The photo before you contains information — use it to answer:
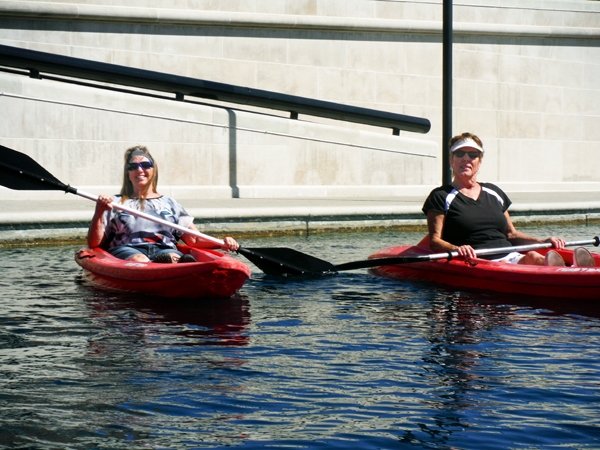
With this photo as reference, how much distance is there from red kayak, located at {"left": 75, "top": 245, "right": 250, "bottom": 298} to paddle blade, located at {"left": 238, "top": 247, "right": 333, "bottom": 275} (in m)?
0.75

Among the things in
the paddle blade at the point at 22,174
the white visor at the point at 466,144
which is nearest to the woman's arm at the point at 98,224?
the paddle blade at the point at 22,174

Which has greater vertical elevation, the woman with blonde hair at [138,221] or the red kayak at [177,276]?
the woman with blonde hair at [138,221]

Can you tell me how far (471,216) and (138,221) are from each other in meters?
2.79

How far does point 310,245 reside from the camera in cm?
990

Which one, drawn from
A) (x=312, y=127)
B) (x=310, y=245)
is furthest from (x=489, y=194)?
(x=312, y=127)

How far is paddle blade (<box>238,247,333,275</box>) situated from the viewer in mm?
7426

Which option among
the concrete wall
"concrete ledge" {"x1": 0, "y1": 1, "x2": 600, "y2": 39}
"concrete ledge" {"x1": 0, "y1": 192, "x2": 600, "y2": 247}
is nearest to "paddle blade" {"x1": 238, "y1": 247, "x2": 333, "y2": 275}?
"concrete ledge" {"x1": 0, "y1": 192, "x2": 600, "y2": 247}

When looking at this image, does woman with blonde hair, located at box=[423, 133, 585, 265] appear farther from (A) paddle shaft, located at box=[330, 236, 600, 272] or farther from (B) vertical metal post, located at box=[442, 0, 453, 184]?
(B) vertical metal post, located at box=[442, 0, 453, 184]

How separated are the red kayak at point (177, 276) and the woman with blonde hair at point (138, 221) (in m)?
0.20

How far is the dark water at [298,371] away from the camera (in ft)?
10.7

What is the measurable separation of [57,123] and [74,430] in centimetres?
1027

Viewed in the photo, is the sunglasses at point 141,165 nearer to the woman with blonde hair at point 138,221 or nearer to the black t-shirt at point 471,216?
the woman with blonde hair at point 138,221

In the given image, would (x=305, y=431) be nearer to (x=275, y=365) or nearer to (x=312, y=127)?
(x=275, y=365)

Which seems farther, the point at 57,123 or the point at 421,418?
the point at 57,123
